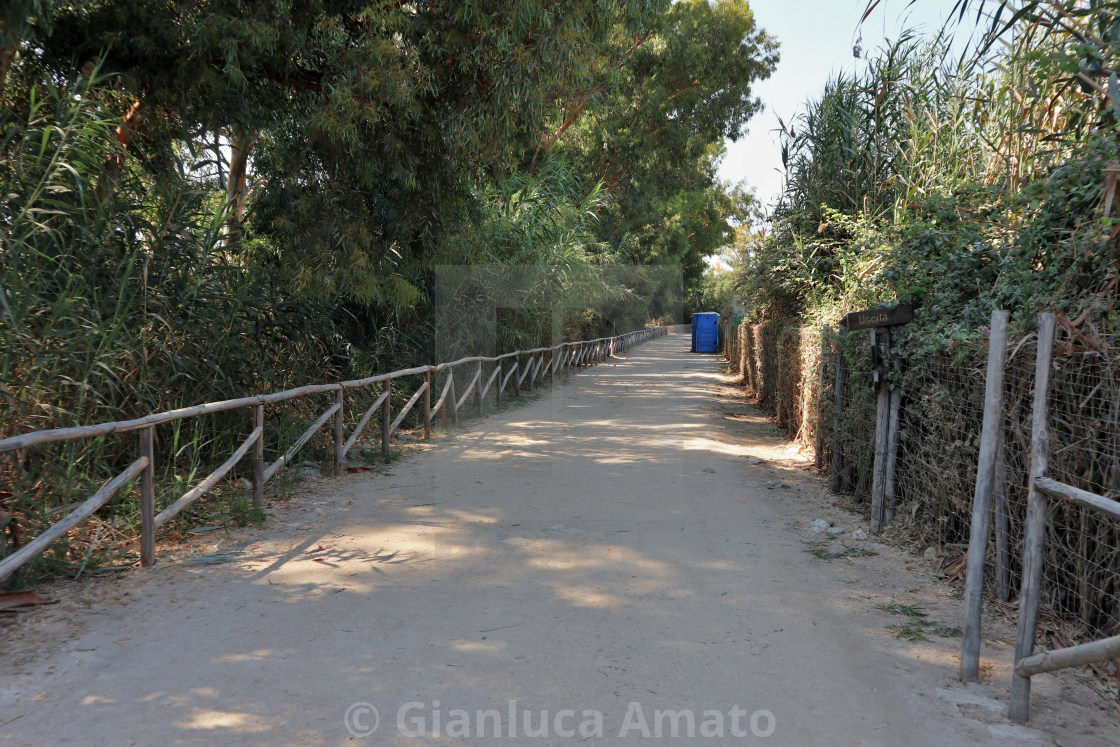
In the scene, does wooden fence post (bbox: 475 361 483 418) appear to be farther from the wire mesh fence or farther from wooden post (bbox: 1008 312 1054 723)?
wooden post (bbox: 1008 312 1054 723)

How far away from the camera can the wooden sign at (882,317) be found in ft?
18.7

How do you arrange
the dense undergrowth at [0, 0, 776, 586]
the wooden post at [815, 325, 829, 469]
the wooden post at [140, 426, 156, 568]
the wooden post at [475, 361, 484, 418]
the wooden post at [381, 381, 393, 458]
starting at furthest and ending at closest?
→ the wooden post at [475, 361, 484, 418]
the wooden post at [381, 381, 393, 458]
the wooden post at [815, 325, 829, 469]
the dense undergrowth at [0, 0, 776, 586]
the wooden post at [140, 426, 156, 568]

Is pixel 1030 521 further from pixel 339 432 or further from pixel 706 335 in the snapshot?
pixel 706 335

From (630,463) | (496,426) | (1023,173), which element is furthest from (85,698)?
(496,426)

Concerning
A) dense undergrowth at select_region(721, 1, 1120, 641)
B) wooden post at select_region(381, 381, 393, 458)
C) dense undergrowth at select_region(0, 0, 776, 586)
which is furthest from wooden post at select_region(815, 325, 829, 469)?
wooden post at select_region(381, 381, 393, 458)

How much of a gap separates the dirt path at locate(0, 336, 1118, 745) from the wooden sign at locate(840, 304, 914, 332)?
1.65 meters

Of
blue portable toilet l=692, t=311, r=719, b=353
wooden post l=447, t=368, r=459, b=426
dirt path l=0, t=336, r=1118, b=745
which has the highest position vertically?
blue portable toilet l=692, t=311, r=719, b=353

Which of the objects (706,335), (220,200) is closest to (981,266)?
(220,200)

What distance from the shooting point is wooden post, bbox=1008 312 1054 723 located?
3.20m

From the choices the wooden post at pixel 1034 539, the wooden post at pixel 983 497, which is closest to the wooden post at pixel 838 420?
the wooden post at pixel 983 497

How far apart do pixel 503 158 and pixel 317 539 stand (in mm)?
5318

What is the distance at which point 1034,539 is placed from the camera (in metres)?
3.26

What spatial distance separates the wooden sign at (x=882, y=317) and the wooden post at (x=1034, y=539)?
239 centimetres

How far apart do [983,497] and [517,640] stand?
2284mm
